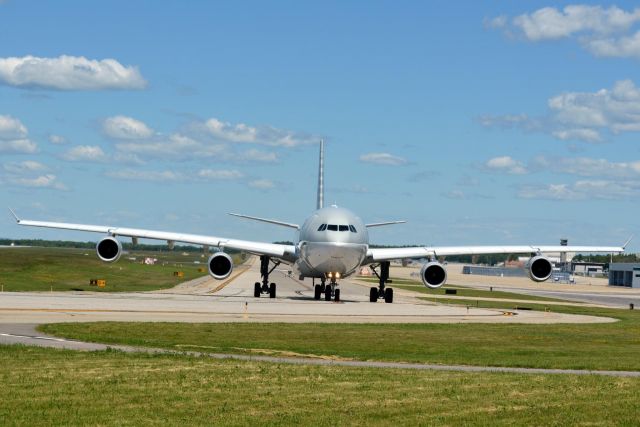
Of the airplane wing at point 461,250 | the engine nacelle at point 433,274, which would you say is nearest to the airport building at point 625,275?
the airplane wing at point 461,250

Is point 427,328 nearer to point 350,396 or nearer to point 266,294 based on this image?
point 350,396

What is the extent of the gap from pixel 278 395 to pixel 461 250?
4593 centimetres

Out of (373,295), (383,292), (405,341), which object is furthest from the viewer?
(383,292)

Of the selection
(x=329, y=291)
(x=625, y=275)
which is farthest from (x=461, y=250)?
(x=625, y=275)

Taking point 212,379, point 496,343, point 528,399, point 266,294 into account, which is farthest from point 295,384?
point 266,294

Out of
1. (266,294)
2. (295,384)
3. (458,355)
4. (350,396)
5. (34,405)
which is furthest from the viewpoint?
(266,294)

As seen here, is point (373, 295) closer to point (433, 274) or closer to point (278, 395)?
point (433, 274)

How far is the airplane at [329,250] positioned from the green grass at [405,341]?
48.3 feet

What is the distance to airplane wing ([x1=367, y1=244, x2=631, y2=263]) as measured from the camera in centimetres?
6347

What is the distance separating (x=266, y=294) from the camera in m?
73.7

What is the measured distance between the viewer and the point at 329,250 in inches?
2303

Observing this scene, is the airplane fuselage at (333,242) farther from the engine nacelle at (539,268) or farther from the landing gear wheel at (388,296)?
the engine nacelle at (539,268)

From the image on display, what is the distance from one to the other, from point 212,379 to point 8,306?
88.0ft

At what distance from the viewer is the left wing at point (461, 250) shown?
63.5 metres
